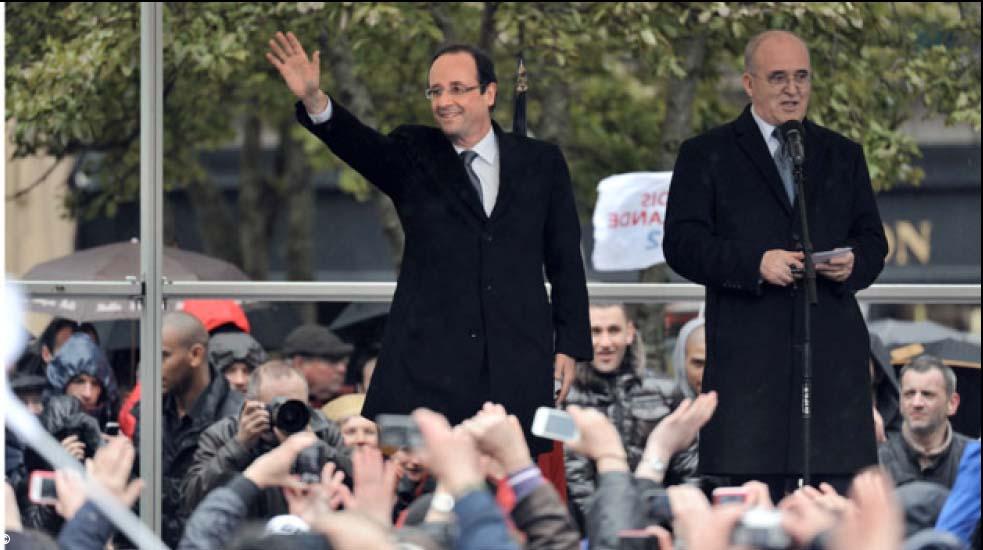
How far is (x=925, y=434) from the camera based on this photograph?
296 inches

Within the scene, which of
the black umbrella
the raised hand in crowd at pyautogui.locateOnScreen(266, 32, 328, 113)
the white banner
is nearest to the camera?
the raised hand in crowd at pyautogui.locateOnScreen(266, 32, 328, 113)

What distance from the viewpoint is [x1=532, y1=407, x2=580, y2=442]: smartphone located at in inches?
152

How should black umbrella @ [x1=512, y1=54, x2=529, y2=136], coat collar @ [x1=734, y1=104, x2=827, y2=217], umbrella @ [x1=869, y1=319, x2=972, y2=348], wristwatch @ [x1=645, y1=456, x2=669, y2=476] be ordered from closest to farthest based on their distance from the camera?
wristwatch @ [x1=645, y1=456, x2=669, y2=476] → coat collar @ [x1=734, y1=104, x2=827, y2=217] → black umbrella @ [x1=512, y1=54, x2=529, y2=136] → umbrella @ [x1=869, y1=319, x2=972, y2=348]

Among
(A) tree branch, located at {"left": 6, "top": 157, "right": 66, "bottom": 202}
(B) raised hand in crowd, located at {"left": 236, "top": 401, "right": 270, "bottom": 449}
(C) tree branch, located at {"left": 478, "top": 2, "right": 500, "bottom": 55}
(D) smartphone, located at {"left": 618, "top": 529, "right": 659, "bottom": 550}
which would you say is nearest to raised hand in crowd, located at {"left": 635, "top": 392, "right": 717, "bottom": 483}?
(D) smartphone, located at {"left": 618, "top": 529, "right": 659, "bottom": 550}

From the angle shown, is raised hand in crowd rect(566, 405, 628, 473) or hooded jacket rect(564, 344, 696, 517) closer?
raised hand in crowd rect(566, 405, 628, 473)

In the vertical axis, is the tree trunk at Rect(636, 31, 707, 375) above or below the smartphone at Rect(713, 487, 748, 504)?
above

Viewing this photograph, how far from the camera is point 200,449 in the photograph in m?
7.16

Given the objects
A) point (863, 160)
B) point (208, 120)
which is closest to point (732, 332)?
point (863, 160)

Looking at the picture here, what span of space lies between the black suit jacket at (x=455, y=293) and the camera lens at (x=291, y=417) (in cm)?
100

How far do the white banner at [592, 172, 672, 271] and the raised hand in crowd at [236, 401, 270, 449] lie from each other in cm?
262

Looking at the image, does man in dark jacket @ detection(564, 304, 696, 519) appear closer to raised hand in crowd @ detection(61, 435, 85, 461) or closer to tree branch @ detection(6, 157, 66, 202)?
raised hand in crowd @ detection(61, 435, 85, 461)

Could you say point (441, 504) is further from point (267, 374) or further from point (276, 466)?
point (267, 374)

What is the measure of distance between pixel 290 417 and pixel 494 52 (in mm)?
5860

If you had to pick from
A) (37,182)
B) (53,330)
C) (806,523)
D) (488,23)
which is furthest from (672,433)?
(488,23)
